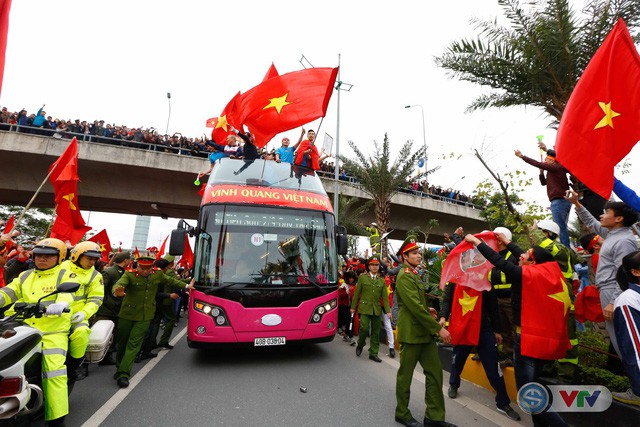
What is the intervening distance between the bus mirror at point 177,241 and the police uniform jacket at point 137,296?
1.62 ft

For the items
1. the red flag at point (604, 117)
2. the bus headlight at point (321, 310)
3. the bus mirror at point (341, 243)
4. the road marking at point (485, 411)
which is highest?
the red flag at point (604, 117)

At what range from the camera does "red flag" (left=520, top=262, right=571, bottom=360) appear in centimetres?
303

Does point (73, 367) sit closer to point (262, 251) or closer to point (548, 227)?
point (262, 251)

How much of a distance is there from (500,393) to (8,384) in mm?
4526

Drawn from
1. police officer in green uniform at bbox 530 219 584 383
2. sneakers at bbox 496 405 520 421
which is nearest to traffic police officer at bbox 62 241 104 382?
sneakers at bbox 496 405 520 421

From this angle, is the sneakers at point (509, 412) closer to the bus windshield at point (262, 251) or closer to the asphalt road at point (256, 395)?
the asphalt road at point (256, 395)

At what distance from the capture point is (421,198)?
71.2 ft

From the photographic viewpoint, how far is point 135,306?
5.04m

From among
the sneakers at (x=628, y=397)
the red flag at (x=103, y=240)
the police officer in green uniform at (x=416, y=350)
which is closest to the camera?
the sneakers at (x=628, y=397)

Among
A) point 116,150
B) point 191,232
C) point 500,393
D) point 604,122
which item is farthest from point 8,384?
point 116,150

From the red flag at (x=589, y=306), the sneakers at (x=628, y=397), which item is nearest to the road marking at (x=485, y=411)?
the sneakers at (x=628, y=397)

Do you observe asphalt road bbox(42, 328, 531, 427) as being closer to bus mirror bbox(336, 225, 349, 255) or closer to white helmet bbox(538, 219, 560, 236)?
bus mirror bbox(336, 225, 349, 255)

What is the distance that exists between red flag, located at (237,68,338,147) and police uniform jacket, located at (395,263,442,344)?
5.29m

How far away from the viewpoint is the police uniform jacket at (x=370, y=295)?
6363mm
